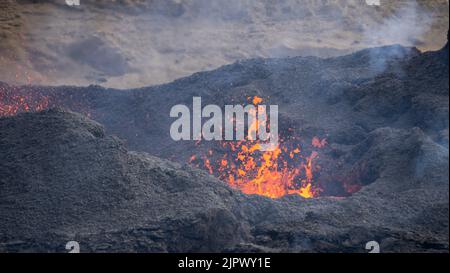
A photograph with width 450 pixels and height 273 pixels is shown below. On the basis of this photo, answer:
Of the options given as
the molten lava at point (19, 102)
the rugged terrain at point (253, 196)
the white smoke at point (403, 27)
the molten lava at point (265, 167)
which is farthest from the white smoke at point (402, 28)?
the molten lava at point (19, 102)

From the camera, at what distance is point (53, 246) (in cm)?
756

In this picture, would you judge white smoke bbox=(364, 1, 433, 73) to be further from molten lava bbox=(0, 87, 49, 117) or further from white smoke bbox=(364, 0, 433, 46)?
Result: molten lava bbox=(0, 87, 49, 117)

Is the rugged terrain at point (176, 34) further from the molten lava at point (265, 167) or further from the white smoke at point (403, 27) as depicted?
the molten lava at point (265, 167)

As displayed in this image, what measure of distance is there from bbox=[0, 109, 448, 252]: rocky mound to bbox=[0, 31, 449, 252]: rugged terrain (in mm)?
15

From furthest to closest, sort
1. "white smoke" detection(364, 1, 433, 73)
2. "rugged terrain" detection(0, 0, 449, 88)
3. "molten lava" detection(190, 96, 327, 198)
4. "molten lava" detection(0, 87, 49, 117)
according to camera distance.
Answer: "white smoke" detection(364, 1, 433, 73), "rugged terrain" detection(0, 0, 449, 88), "molten lava" detection(0, 87, 49, 117), "molten lava" detection(190, 96, 327, 198)

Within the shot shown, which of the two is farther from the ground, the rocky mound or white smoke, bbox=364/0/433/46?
white smoke, bbox=364/0/433/46

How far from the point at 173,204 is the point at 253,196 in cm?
122

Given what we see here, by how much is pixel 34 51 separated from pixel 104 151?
10.5m

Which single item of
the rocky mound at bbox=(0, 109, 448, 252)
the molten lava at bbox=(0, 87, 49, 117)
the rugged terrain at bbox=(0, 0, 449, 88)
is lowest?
the rocky mound at bbox=(0, 109, 448, 252)

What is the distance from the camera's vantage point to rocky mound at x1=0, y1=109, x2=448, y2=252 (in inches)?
300

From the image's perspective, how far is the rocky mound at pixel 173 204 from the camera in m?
7.62

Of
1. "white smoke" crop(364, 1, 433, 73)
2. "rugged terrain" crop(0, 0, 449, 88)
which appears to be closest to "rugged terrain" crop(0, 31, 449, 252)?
"rugged terrain" crop(0, 0, 449, 88)

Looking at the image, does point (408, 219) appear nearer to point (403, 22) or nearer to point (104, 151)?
point (104, 151)

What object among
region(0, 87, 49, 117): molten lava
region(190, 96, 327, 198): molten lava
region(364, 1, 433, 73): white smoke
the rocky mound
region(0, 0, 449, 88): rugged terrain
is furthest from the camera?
region(364, 1, 433, 73): white smoke
